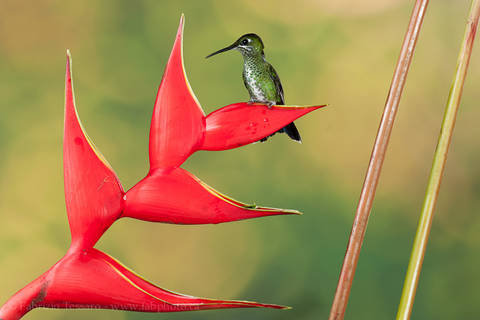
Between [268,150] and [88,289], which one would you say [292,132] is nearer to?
[268,150]

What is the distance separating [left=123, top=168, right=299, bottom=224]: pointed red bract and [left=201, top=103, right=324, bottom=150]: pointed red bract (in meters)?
0.08

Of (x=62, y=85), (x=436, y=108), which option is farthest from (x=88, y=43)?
(x=436, y=108)

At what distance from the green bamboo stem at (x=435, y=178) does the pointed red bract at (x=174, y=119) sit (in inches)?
13.7

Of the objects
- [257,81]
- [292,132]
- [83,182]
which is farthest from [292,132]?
[83,182]

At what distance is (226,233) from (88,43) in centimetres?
41

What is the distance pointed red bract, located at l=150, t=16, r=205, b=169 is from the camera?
57 cm

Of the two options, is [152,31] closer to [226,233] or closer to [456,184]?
[226,233]

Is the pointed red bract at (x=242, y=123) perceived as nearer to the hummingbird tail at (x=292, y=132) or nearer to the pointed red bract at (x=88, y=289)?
the hummingbird tail at (x=292, y=132)

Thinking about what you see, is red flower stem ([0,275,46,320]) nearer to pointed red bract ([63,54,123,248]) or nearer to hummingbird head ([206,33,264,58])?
pointed red bract ([63,54,123,248])

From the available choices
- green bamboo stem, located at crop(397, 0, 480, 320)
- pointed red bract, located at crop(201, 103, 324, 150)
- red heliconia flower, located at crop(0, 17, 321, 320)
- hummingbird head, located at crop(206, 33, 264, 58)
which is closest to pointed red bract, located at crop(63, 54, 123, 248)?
red heliconia flower, located at crop(0, 17, 321, 320)

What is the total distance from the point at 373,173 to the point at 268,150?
0.22m

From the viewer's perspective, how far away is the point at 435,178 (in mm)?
572

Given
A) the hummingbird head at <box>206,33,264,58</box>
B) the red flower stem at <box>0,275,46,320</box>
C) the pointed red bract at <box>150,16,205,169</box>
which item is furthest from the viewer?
the hummingbird head at <box>206,33,264,58</box>

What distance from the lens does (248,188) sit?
759mm
